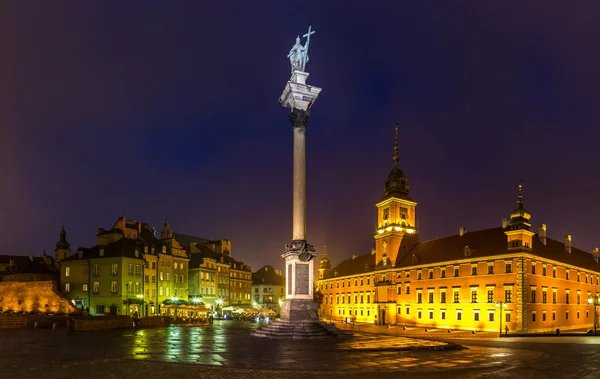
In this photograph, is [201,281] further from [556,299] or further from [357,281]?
[556,299]

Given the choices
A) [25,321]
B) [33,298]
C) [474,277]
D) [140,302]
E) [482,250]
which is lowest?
[140,302]

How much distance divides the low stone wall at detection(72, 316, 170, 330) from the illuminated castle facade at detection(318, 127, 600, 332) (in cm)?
3666

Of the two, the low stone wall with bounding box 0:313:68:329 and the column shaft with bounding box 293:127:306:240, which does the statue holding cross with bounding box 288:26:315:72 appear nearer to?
the column shaft with bounding box 293:127:306:240

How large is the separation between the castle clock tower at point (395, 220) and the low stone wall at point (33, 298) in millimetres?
52975

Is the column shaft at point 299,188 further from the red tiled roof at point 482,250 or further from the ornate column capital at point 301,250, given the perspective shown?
the red tiled roof at point 482,250

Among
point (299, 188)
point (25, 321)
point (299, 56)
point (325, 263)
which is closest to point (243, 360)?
point (299, 188)

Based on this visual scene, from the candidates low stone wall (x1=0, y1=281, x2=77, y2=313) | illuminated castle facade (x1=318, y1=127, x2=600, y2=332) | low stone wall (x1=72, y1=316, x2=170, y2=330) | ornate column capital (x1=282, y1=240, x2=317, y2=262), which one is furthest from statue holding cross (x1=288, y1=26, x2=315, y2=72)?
low stone wall (x1=0, y1=281, x2=77, y2=313)

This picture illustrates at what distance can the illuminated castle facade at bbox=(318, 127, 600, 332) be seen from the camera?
2564 inches

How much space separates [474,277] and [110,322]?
48558 mm

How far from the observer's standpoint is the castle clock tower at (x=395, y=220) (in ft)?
298

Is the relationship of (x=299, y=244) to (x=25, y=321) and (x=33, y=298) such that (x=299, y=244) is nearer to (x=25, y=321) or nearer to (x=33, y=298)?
(x=25, y=321)

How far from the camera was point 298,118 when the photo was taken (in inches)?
1415

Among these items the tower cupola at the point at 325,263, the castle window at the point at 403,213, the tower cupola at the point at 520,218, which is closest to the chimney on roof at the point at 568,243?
the tower cupola at the point at 520,218

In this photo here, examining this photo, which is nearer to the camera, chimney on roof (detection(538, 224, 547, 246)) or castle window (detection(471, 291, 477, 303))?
castle window (detection(471, 291, 477, 303))
